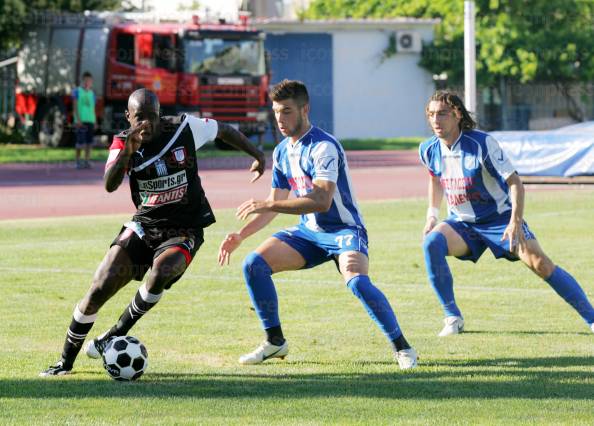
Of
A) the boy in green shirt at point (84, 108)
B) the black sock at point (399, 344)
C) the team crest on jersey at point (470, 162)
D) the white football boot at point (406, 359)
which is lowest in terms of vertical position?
the boy in green shirt at point (84, 108)

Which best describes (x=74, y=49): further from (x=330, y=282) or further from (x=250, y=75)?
(x=330, y=282)

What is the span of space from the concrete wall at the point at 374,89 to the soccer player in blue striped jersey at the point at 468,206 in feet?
128

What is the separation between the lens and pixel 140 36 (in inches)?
1432

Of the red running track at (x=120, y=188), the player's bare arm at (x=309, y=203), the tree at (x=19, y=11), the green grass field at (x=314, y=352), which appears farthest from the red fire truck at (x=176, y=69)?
the player's bare arm at (x=309, y=203)

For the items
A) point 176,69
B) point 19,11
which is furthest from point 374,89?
point 19,11

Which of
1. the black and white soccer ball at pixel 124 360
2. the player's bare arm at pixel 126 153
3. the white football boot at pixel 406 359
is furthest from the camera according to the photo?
the white football boot at pixel 406 359

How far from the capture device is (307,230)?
8.45 m

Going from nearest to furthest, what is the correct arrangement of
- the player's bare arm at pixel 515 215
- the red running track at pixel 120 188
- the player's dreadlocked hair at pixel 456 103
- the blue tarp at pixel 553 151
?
1. the player's bare arm at pixel 515 215
2. the player's dreadlocked hair at pixel 456 103
3. the red running track at pixel 120 188
4. the blue tarp at pixel 553 151

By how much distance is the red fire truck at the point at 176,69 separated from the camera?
36.0 metres

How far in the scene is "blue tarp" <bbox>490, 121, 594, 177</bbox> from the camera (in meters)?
23.7

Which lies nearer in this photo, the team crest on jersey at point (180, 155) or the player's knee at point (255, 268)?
the team crest on jersey at point (180, 155)

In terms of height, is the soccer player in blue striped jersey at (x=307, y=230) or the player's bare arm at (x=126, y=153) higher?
the player's bare arm at (x=126, y=153)

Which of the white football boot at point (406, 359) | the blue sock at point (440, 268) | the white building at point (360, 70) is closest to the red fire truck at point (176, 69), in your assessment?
the white building at point (360, 70)

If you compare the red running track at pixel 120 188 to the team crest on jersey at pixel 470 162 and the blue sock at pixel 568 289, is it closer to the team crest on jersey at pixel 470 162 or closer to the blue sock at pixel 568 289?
the team crest on jersey at pixel 470 162
